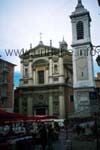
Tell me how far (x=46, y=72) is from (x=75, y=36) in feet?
24.1

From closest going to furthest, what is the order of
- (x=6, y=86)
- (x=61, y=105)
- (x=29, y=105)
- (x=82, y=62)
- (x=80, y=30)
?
(x=82, y=62) < (x=80, y=30) < (x=6, y=86) < (x=61, y=105) < (x=29, y=105)

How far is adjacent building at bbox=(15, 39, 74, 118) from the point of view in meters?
39.0

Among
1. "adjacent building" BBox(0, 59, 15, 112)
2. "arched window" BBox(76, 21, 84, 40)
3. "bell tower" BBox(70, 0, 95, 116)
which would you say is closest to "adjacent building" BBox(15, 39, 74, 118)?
"bell tower" BBox(70, 0, 95, 116)

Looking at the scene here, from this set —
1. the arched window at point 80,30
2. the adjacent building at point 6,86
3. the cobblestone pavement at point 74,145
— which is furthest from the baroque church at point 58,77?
the cobblestone pavement at point 74,145

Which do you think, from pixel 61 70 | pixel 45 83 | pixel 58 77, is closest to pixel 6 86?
pixel 45 83

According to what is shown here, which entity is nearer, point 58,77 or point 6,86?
point 6,86

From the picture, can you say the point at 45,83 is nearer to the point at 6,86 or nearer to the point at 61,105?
the point at 61,105

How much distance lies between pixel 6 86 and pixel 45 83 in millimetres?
6108

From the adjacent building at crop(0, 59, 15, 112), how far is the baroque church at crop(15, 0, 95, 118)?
3371 mm

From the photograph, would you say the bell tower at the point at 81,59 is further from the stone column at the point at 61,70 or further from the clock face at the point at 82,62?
the stone column at the point at 61,70

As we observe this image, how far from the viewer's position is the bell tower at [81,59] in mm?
35272

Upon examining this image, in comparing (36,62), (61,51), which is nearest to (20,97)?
(36,62)

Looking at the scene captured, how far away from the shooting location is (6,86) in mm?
37875

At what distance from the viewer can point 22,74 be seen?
42.8 metres
